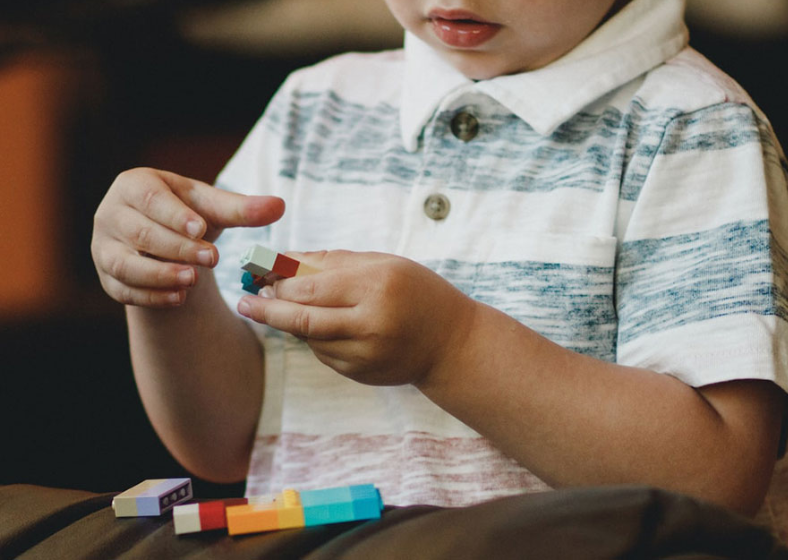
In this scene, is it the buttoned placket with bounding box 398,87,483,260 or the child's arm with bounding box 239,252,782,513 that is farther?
the buttoned placket with bounding box 398,87,483,260

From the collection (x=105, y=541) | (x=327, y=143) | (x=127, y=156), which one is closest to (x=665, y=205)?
(x=327, y=143)

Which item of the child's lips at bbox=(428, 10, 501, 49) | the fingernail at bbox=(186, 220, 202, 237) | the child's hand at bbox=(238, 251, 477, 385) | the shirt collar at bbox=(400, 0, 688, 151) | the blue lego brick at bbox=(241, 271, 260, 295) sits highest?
the child's lips at bbox=(428, 10, 501, 49)

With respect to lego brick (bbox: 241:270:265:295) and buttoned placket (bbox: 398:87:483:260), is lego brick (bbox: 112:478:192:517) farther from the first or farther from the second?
buttoned placket (bbox: 398:87:483:260)

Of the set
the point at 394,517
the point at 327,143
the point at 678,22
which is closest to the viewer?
the point at 394,517

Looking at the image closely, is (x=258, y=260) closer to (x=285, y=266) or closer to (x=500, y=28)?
(x=285, y=266)

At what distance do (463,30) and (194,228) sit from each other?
9.8 inches

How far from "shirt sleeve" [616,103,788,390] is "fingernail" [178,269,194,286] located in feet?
1.00

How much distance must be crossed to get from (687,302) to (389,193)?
0.87 feet

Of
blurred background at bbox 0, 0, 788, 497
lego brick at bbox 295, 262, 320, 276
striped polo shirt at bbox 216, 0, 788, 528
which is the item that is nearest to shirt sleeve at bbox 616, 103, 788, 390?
striped polo shirt at bbox 216, 0, 788, 528

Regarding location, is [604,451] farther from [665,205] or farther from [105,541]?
[105,541]

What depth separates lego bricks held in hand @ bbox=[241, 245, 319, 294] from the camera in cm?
49

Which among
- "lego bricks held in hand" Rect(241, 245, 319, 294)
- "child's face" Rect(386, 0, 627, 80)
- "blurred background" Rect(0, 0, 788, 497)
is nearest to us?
"lego bricks held in hand" Rect(241, 245, 319, 294)

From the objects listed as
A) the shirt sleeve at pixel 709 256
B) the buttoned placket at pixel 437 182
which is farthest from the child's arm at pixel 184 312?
the shirt sleeve at pixel 709 256

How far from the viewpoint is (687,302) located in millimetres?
575
